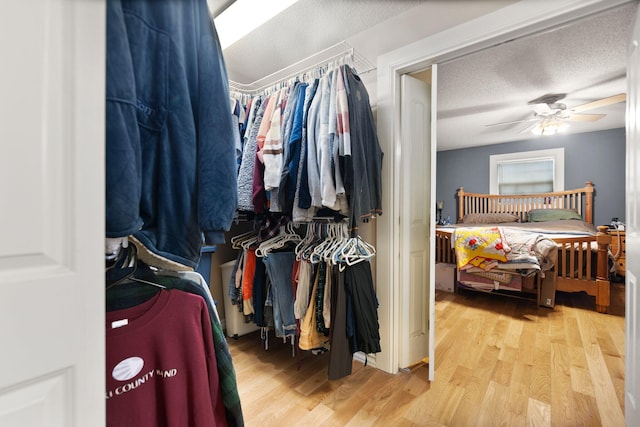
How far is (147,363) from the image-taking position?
2.12 ft

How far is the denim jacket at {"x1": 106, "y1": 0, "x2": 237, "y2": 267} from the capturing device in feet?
1.75

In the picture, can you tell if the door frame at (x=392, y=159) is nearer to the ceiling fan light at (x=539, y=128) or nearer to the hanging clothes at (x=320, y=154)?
the hanging clothes at (x=320, y=154)

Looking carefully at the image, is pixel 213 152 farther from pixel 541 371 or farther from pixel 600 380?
pixel 600 380

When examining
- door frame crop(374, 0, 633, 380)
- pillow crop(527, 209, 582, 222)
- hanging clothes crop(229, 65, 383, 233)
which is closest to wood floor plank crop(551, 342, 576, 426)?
door frame crop(374, 0, 633, 380)

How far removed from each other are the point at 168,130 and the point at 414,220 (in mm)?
1616

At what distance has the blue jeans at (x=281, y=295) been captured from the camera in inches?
70.6

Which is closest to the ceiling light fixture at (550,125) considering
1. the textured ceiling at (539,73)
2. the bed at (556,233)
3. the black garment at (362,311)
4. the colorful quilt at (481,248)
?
the textured ceiling at (539,73)

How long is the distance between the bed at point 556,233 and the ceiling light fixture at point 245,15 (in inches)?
116

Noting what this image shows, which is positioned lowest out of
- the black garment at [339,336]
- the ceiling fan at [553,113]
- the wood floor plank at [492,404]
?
the wood floor plank at [492,404]

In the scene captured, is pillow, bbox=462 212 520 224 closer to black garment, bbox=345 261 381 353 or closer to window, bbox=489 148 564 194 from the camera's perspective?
window, bbox=489 148 564 194

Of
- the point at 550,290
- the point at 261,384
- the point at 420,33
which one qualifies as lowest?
the point at 261,384
